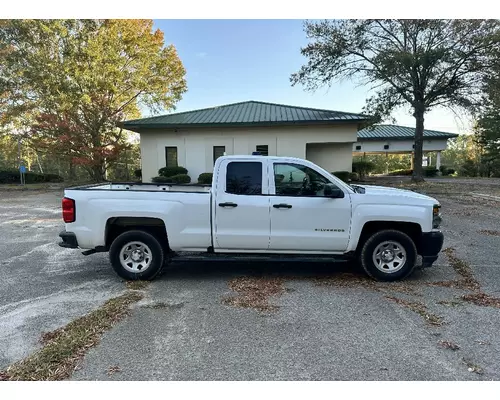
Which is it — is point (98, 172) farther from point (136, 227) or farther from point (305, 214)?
point (305, 214)

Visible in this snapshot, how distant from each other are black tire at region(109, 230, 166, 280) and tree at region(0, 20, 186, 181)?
18.0 metres

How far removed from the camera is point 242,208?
4852 millimetres

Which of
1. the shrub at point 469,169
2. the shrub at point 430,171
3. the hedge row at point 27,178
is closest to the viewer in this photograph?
the hedge row at point 27,178

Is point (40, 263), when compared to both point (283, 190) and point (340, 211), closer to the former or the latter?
point (283, 190)

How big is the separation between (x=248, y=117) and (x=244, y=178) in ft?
53.6

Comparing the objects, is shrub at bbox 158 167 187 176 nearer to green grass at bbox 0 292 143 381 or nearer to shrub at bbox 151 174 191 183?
shrub at bbox 151 174 191 183

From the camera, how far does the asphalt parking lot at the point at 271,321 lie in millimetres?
2807

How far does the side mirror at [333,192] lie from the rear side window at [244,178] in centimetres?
97

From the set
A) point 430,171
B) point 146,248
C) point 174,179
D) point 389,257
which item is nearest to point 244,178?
point 146,248

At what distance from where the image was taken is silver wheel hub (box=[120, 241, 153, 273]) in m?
4.98

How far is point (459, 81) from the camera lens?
1811 centimetres

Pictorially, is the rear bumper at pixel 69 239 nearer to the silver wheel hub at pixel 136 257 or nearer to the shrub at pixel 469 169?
the silver wheel hub at pixel 136 257

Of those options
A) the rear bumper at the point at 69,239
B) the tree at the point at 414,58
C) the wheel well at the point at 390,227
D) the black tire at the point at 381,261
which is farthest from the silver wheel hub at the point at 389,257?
the tree at the point at 414,58

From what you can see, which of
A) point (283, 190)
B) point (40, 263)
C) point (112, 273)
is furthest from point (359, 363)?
point (40, 263)
